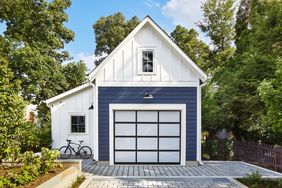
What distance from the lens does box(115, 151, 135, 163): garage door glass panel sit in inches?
476

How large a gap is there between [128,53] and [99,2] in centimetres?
831

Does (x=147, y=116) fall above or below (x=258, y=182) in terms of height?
above

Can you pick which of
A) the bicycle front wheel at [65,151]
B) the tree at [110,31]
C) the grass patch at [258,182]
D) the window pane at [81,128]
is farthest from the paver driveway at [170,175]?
the tree at [110,31]

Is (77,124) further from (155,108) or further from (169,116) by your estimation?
A: (169,116)

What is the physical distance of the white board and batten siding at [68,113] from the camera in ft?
49.6

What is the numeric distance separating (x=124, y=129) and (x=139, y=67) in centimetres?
285

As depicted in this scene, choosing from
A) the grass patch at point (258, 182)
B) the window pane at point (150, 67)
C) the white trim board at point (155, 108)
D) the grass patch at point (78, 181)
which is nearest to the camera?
the grass patch at point (258, 182)

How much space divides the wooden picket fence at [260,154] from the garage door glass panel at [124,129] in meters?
5.58

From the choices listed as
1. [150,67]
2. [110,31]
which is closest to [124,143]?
[150,67]

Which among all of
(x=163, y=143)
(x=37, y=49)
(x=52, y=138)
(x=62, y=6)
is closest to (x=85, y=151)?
(x=52, y=138)

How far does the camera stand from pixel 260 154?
12062 mm

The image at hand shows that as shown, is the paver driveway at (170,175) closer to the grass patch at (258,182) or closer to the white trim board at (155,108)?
the grass patch at (258,182)

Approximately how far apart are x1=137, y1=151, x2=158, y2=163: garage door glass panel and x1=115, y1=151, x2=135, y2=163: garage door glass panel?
12.3 inches

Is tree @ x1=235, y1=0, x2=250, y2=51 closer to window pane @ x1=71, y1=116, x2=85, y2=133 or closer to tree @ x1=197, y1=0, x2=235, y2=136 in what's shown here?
tree @ x1=197, y1=0, x2=235, y2=136
